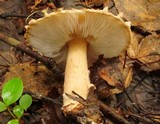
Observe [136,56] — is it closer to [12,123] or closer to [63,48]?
[63,48]

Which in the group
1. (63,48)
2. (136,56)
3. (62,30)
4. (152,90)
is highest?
(62,30)

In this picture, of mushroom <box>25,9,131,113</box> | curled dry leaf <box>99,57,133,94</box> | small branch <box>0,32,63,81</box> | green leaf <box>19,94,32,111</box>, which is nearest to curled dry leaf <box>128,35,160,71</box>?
curled dry leaf <box>99,57,133,94</box>

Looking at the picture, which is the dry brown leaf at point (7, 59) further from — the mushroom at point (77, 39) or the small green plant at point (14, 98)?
the small green plant at point (14, 98)

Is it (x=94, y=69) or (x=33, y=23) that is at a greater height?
(x=33, y=23)

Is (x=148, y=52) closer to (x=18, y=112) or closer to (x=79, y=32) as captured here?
(x=79, y=32)

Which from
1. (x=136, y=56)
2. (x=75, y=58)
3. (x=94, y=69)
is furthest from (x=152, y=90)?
(x=75, y=58)

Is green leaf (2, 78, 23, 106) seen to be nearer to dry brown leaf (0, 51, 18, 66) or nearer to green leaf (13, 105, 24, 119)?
green leaf (13, 105, 24, 119)

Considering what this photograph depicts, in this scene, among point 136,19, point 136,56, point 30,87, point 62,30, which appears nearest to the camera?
point 62,30
